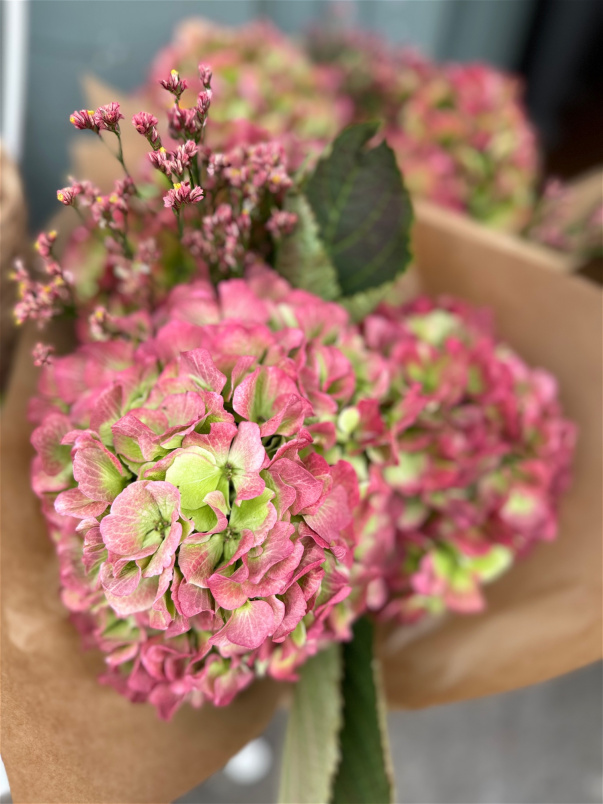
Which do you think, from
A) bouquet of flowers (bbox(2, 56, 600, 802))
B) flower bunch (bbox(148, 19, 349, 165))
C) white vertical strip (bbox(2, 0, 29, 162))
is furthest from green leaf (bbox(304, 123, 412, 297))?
white vertical strip (bbox(2, 0, 29, 162))

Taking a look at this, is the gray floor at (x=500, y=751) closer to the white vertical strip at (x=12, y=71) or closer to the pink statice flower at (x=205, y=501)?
the pink statice flower at (x=205, y=501)

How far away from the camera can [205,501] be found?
222mm

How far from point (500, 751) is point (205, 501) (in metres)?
0.34

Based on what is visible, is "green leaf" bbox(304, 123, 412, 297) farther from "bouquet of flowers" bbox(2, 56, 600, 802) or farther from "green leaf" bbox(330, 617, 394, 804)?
"green leaf" bbox(330, 617, 394, 804)

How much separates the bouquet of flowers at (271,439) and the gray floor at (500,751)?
97 millimetres

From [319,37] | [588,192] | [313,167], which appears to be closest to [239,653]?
[313,167]

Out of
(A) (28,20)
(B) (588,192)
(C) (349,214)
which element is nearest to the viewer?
(C) (349,214)

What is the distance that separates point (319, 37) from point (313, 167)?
0.64m

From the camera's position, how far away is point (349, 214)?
34 cm

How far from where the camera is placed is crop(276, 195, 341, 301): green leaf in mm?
310

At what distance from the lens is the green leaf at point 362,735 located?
0.94 ft

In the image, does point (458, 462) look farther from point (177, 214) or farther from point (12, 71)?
point (12, 71)

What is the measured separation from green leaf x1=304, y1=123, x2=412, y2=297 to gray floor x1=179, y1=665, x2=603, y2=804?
1.04ft

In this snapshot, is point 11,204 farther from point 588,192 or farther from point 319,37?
point 319,37
